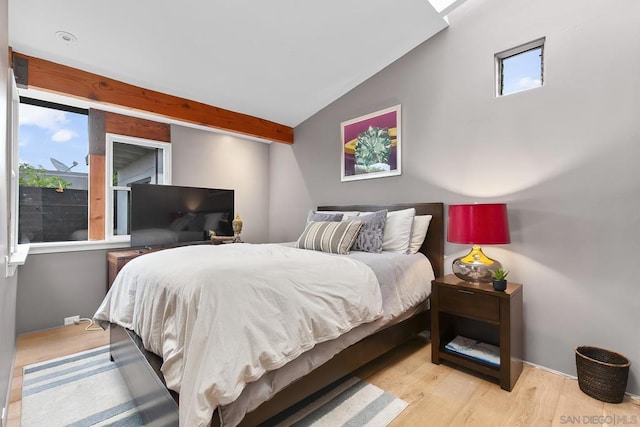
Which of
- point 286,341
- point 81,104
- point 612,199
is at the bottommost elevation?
point 286,341

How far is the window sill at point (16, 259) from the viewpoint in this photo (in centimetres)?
180

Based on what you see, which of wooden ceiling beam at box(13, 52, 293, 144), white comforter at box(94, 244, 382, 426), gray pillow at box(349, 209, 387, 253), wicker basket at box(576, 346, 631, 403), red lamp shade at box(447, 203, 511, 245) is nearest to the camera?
white comforter at box(94, 244, 382, 426)

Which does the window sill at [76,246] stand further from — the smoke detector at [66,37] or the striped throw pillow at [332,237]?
the striped throw pillow at [332,237]

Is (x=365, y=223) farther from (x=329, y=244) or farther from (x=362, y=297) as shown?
(x=362, y=297)

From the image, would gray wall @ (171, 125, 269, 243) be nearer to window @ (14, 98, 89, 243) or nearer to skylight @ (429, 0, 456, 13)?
window @ (14, 98, 89, 243)

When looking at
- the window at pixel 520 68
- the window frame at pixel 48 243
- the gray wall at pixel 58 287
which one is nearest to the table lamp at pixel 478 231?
the window at pixel 520 68

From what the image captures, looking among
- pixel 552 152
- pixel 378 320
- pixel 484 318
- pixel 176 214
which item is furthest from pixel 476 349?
pixel 176 214

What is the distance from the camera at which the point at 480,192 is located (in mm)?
2514

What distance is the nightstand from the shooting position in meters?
1.92

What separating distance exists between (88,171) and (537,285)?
4.41m

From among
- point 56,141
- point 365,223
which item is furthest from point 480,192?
point 56,141

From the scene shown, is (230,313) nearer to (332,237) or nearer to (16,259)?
(332,237)

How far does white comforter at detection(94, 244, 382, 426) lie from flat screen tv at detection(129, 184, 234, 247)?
1.48m

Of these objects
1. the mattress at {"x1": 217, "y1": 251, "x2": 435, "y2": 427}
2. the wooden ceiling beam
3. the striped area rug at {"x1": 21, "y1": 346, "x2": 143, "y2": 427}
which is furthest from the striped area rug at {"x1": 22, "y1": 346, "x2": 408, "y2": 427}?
the wooden ceiling beam
